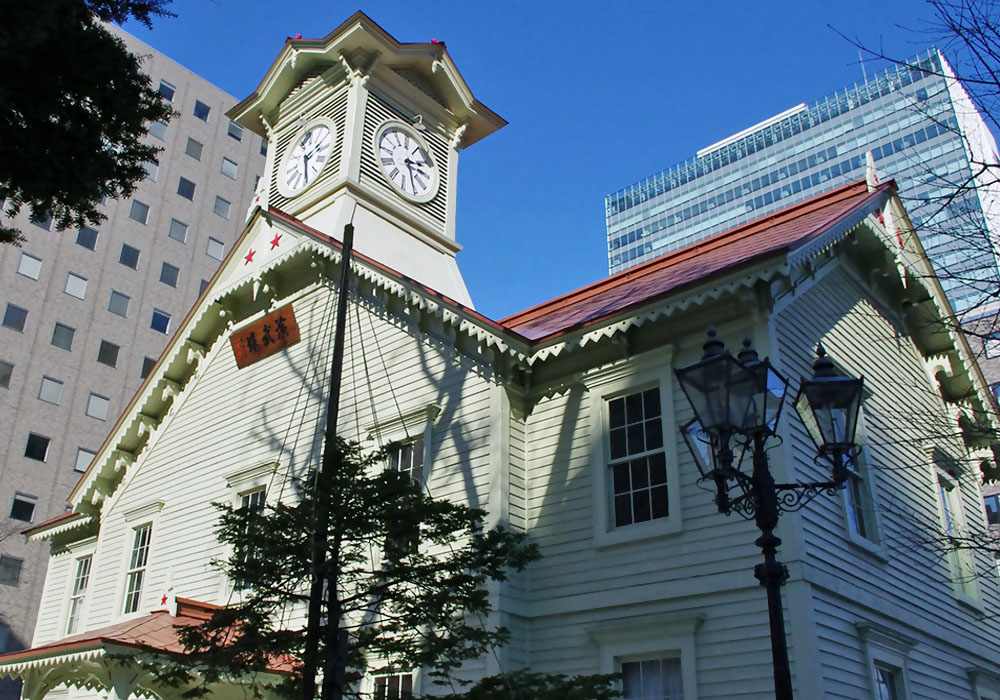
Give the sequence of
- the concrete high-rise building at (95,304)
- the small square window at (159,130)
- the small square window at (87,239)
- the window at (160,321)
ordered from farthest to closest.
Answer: the small square window at (159,130), the window at (160,321), the small square window at (87,239), the concrete high-rise building at (95,304)

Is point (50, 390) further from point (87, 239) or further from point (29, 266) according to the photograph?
point (87, 239)

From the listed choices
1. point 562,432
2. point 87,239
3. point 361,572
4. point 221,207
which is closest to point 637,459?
point 562,432

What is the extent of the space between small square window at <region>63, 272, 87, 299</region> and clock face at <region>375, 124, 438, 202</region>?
29002 millimetres

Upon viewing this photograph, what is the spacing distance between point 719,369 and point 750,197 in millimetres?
126592

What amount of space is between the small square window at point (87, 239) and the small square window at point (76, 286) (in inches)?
68.5

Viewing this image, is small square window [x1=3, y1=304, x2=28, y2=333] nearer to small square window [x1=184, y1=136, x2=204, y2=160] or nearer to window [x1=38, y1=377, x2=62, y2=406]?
window [x1=38, y1=377, x2=62, y2=406]

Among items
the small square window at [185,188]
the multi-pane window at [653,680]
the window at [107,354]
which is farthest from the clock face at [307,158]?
the small square window at [185,188]

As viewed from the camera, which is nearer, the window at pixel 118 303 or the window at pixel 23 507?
the window at pixel 23 507

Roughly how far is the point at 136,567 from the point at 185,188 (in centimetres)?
3717

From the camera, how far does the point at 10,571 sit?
37781mm

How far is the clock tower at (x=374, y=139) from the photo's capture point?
788 inches

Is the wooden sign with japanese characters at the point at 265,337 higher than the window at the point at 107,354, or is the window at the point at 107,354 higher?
the window at the point at 107,354

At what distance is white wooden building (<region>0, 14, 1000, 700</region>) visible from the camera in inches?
447

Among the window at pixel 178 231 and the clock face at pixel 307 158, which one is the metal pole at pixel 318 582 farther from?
the window at pixel 178 231
